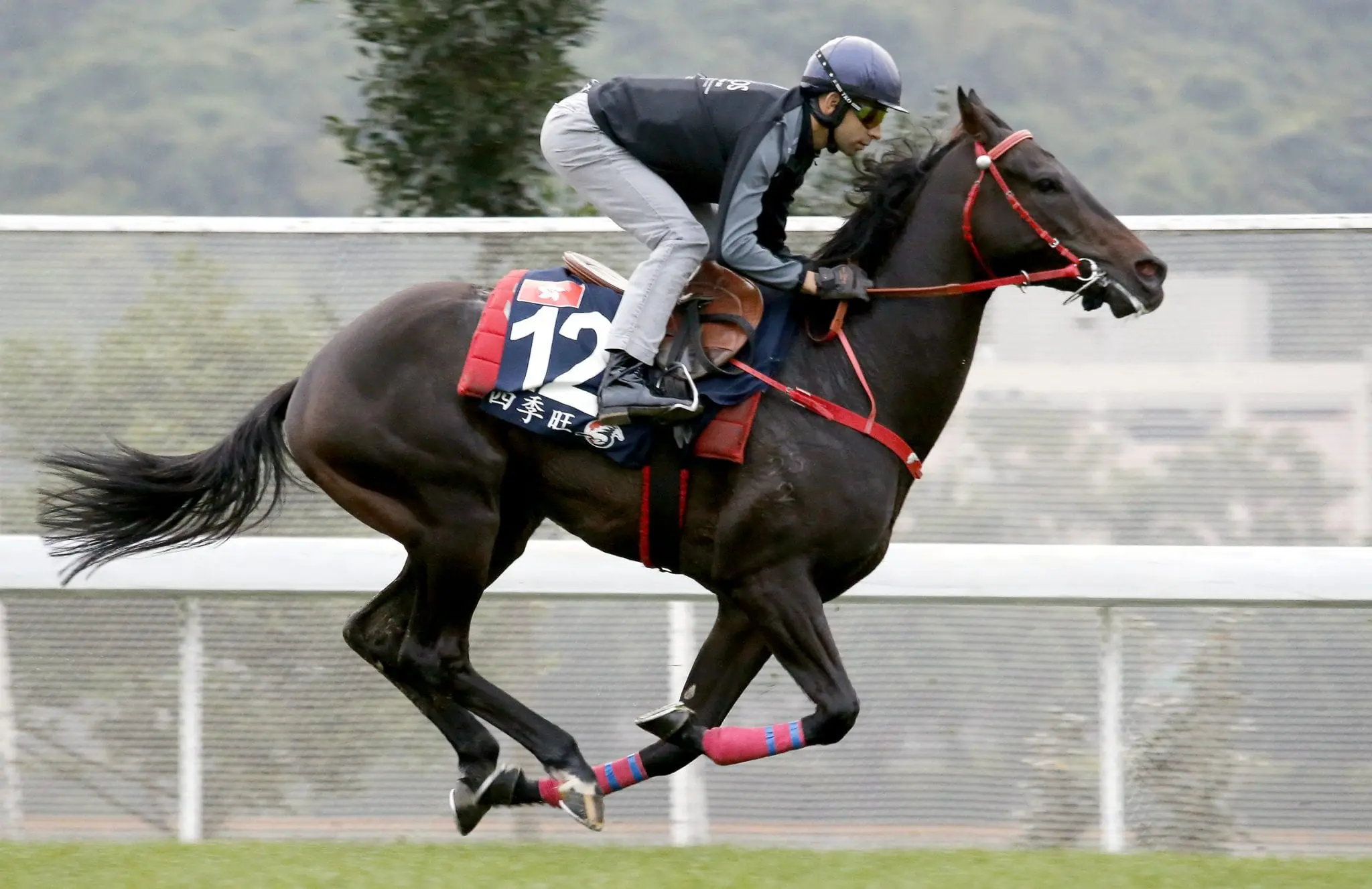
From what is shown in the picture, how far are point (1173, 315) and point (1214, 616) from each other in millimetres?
1070

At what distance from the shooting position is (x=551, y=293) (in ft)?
15.1

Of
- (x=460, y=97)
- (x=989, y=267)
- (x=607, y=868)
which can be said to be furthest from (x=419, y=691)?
(x=460, y=97)

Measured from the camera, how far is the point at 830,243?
470 centimetres

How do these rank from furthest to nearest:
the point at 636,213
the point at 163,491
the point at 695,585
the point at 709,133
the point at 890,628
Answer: the point at 890,628 → the point at 695,585 → the point at 163,491 → the point at 636,213 → the point at 709,133

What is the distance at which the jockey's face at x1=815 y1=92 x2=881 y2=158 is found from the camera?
4395 millimetres

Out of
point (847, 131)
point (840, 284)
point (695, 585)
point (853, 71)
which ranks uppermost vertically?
point (853, 71)

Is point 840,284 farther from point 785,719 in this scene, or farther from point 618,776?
point 785,719

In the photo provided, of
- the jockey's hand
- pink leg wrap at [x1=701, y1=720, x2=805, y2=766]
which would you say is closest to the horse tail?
pink leg wrap at [x1=701, y1=720, x2=805, y2=766]

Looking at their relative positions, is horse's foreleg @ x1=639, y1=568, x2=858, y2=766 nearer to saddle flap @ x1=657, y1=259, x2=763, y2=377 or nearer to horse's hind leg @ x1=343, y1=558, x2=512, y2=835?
saddle flap @ x1=657, y1=259, x2=763, y2=377

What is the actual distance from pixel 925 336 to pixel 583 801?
1.60 metres

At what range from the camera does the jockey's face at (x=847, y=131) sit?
439 centimetres

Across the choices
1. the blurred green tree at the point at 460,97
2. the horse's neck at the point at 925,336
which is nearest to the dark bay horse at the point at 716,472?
the horse's neck at the point at 925,336

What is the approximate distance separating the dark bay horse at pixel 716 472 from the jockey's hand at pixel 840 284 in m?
0.10

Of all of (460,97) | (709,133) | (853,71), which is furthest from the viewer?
(460,97)
